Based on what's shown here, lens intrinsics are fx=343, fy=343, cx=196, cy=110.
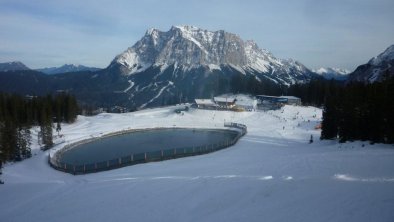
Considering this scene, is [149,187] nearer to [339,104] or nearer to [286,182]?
[286,182]

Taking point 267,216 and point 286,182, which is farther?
point 286,182

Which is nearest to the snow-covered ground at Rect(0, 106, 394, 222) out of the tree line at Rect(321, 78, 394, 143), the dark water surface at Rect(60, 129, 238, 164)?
the tree line at Rect(321, 78, 394, 143)

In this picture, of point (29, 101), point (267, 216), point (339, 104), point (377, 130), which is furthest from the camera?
point (29, 101)

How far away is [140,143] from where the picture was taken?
225ft

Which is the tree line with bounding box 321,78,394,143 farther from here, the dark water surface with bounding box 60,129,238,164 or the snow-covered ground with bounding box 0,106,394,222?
Answer: the dark water surface with bounding box 60,129,238,164

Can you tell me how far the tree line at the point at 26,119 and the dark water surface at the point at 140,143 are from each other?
20.6 ft

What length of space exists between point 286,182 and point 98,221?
11851 millimetres

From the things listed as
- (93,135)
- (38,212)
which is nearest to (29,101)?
(93,135)

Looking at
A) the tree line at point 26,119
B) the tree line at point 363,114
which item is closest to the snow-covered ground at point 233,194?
the tree line at point 363,114

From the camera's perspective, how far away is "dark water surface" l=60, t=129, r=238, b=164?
5650 cm

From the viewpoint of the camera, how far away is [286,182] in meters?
22.2

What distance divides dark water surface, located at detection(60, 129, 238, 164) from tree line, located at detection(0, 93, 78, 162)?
247 inches

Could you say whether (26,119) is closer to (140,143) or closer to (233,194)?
(140,143)

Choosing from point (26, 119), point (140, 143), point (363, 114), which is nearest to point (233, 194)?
point (363, 114)
